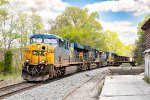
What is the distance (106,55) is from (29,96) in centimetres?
5530

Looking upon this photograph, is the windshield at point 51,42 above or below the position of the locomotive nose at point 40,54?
above

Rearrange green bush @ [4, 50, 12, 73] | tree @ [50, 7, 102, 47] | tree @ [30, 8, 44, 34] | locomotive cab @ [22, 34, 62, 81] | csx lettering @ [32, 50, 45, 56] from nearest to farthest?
locomotive cab @ [22, 34, 62, 81] → csx lettering @ [32, 50, 45, 56] → green bush @ [4, 50, 12, 73] → tree @ [30, 8, 44, 34] → tree @ [50, 7, 102, 47]

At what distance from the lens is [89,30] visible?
264ft

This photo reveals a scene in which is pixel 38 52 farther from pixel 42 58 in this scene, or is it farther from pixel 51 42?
pixel 51 42

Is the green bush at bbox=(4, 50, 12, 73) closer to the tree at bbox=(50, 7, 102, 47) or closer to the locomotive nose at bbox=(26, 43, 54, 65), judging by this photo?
the locomotive nose at bbox=(26, 43, 54, 65)

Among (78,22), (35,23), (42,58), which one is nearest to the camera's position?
(42,58)

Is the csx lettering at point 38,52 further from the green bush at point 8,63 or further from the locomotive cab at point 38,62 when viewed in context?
the green bush at point 8,63

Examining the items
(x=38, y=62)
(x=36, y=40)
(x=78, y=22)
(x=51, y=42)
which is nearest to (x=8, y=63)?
(x=36, y=40)

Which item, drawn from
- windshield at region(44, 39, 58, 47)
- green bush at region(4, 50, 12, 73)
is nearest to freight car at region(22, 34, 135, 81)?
windshield at region(44, 39, 58, 47)

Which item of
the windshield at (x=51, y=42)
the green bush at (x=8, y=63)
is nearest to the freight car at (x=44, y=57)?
the windshield at (x=51, y=42)

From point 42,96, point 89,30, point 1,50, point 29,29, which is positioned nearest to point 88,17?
point 89,30

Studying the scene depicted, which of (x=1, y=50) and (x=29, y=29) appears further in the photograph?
(x=29, y=29)

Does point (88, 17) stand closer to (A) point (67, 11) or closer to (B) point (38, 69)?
(A) point (67, 11)

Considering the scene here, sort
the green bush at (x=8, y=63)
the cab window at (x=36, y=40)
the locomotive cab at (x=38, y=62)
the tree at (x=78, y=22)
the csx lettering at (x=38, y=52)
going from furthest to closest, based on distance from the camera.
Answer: the tree at (x=78, y=22) < the green bush at (x=8, y=63) < the cab window at (x=36, y=40) < the csx lettering at (x=38, y=52) < the locomotive cab at (x=38, y=62)
